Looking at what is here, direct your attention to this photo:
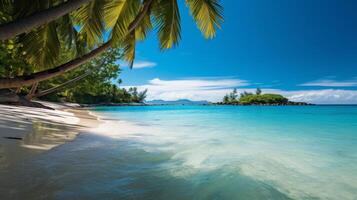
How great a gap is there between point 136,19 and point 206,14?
5.32ft

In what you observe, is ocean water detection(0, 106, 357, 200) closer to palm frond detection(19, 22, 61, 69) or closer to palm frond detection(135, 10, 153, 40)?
palm frond detection(19, 22, 61, 69)

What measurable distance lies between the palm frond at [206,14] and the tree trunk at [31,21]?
2.67m

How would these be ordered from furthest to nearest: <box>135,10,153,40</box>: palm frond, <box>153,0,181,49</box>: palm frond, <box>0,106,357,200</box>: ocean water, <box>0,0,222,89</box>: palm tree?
<box>135,10,153,40</box>: palm frond
<box>153,0,181,49</box>: palm frond
<box>0,0,222,89</box>: palm tree
<box>0,106,357,200</box>: ocean water

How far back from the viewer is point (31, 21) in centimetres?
220

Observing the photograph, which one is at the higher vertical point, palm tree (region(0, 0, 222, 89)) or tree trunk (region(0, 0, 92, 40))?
palm tree (region(0, 0, 222, 89))

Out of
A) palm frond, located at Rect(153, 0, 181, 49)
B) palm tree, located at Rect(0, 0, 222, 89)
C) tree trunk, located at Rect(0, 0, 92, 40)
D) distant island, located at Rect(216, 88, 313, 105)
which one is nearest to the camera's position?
tree trunk, located at Rect(0, 0, 92, 40)

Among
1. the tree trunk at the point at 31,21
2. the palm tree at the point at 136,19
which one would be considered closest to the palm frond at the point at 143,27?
the palm tree at the point at 136,19

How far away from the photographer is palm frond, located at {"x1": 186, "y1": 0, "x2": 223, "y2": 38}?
483 cm

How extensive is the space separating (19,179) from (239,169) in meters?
3.45

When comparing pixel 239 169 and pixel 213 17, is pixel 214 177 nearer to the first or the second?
pixel 239 169

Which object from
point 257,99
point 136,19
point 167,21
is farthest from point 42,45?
point 257,99

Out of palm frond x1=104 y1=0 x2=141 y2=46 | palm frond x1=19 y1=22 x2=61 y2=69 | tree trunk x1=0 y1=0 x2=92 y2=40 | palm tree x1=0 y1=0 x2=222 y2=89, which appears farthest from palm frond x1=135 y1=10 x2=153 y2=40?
tree trunk x1=0 y1=0 x2=92 y2=40

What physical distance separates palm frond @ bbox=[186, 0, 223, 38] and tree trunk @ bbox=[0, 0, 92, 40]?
2.67 m

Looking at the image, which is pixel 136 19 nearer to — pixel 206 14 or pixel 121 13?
pixel 121 13
